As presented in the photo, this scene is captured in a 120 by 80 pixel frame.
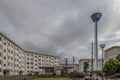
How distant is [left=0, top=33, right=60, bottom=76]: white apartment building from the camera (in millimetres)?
71688

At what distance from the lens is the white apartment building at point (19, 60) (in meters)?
71.7

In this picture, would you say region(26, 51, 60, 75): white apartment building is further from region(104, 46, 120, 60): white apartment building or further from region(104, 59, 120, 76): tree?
region(104, 59, 120, 76): tree

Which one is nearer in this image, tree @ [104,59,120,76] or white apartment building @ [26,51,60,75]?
tree @ [104,59,120,76]

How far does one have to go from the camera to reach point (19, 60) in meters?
105

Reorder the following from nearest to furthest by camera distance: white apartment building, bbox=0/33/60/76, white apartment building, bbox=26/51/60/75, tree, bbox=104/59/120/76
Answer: tree, bbox=104/59/120/76
white apartment building, bbox=0/33/60/76
white apartment building, bbox=26/51/60/75

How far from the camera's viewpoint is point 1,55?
67688 millimetres

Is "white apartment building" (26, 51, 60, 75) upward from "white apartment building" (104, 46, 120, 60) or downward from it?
downward

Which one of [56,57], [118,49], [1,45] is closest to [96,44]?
[118,49]

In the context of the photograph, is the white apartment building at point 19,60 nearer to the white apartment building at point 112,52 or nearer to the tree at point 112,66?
the white apartment building at point 112,52

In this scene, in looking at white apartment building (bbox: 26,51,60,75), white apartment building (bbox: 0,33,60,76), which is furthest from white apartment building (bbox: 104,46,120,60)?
white apartment building (bbox: 26,51,60,75)

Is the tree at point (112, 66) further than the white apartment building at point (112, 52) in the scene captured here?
No

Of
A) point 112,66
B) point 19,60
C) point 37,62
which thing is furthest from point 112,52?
point 112,66

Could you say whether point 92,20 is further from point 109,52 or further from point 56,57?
point 56,57

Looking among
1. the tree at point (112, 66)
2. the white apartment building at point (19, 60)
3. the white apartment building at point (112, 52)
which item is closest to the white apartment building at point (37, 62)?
the white apartment building at point (19, 60)
